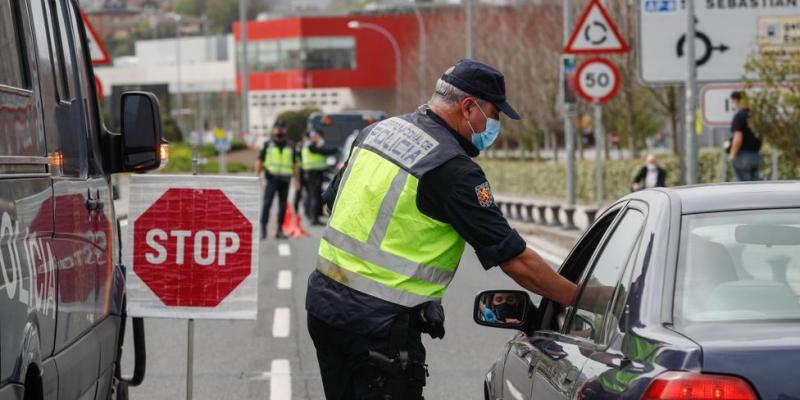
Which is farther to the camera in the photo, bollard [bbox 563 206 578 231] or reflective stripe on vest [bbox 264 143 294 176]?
reflective stripe on vest [bbox 264 143 294 176]

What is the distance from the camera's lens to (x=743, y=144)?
20.0 m

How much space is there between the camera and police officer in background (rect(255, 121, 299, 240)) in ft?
83.2

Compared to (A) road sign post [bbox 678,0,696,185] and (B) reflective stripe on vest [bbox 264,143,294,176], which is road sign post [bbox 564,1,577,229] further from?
(A) road sign post [bbox 678,0,696,185]

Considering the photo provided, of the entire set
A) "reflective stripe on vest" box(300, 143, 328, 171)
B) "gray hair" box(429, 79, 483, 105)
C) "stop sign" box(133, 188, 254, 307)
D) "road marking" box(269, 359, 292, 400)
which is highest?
"gray hair" box(429, 79, 483, 105)

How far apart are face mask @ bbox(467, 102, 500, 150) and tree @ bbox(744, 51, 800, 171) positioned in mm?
13847

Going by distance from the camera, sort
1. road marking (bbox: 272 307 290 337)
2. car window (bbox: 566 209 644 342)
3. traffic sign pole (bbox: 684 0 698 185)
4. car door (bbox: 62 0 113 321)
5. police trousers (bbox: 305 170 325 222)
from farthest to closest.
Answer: police trousers (bbox: 305 170 325 222)
traffic sign pole (bbox: 684 0 698 185)
road marking (bbox: 272 307 290 337)
car door (bbox: 62 0 113 321)
car window (bbox: 566 209 644 342)

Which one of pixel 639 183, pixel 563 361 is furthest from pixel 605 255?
pixel 639 183

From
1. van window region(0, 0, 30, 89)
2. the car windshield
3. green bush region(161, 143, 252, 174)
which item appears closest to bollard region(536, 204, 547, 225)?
van window region(0, 0, 30, 89)

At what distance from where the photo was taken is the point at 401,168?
5262mm

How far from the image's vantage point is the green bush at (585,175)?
28.6 m

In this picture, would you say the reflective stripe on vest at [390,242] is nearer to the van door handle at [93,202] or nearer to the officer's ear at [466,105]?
the officer's ear at [466,105]

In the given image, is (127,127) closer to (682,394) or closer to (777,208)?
(777,208)

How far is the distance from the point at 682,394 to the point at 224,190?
4.57 meters

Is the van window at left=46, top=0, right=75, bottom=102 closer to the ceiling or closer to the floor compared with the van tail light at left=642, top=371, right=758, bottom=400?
closer to the ceiling
